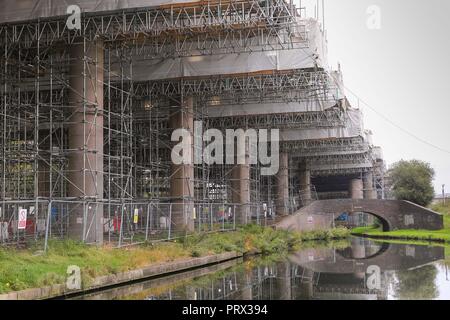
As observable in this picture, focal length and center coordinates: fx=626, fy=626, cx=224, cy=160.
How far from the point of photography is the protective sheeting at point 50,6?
27.8 m

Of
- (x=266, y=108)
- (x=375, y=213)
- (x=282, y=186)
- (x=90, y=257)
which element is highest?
(x=266, y=108)

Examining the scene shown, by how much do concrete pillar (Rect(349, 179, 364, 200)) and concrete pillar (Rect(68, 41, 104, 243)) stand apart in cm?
7599

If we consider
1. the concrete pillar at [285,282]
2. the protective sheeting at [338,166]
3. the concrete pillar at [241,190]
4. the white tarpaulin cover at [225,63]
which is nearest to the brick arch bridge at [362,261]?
the concrete pillar at [285,282]

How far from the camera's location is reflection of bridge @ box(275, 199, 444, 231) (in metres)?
61.6

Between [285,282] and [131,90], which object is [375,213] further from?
[285,282]

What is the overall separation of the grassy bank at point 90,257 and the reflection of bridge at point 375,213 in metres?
26.9

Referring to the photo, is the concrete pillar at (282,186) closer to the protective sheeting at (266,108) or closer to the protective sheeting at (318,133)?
the protective sheeting at (318,133)

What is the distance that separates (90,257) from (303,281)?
8.00m

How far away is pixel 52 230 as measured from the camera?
1091 inches

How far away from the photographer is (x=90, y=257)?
21.6 m

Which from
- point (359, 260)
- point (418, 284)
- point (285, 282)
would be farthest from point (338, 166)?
point (285, 282)

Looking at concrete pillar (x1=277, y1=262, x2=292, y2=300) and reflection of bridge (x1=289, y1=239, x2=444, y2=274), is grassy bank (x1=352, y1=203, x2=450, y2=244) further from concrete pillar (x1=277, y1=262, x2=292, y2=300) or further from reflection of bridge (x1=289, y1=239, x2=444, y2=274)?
concrete pillar (x1=277, y1=262, x2=292, y2=300)

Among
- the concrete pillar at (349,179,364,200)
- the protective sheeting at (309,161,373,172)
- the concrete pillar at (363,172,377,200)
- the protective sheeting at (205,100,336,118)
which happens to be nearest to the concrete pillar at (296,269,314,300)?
the protective sheeting at (205,100,336,118)
